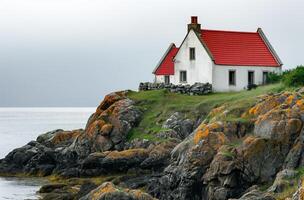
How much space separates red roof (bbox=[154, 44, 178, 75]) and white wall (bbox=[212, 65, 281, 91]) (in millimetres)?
8270

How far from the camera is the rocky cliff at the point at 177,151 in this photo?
48.5m

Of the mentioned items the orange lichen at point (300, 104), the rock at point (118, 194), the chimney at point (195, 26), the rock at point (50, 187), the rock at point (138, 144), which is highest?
the chimney at point (195, 26)

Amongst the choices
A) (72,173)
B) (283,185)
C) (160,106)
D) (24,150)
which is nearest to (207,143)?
(283,185)

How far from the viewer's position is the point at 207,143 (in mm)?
52281

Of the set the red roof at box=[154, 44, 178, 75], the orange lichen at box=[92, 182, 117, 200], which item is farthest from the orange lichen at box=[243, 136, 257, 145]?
the red roof at box=[154, 44, 178, 75]

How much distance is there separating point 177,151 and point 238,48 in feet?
91.0

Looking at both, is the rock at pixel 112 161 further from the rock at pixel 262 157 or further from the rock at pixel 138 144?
the rock at pixel 262 157

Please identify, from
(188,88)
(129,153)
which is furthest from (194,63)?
(129,153)

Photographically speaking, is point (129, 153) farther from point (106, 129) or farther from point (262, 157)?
point (262, 157)

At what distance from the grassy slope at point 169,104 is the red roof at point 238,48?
446 cm

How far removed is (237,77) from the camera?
78750mm

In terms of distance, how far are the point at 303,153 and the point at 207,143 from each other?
679 centimetres

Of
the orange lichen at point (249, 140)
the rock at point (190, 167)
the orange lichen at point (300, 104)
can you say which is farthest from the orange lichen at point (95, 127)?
the orange lichen at point (300, 104)

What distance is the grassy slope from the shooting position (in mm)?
68188
